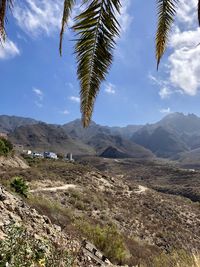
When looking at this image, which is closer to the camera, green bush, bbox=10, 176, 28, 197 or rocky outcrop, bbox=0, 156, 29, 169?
green bush, bbox=10, 176, 28, 197

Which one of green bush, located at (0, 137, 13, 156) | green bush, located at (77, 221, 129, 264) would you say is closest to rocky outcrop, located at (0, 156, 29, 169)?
green bush, located at (0, 137, 13, 156)

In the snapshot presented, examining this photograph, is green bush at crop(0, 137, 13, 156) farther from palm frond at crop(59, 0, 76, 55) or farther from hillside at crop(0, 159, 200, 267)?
palm frond at crop(59, 0, 76, 55)

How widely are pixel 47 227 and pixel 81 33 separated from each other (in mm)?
5518

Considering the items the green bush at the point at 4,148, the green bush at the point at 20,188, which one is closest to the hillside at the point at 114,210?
the green bush at the point at 20,188

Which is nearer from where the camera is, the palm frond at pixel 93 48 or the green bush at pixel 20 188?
the palm frond at pixel 93 48

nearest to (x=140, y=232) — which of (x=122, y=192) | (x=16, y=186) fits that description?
(x=16, y=186)

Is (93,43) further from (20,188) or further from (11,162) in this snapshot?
(11,162)

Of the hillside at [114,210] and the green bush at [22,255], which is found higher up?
the green bush at [22,255]

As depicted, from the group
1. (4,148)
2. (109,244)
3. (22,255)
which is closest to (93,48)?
(22,255)

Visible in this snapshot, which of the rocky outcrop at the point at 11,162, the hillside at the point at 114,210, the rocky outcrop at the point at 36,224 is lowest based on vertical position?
the hillside at the point at 114,210

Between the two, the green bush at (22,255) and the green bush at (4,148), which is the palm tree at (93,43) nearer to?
the green bush at (22,255)

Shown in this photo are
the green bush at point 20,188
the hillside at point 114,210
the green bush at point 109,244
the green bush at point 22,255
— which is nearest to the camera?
the green bush at point 22,255

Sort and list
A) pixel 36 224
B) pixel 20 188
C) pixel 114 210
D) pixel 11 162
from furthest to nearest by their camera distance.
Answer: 1. pixel 11 162
2. pixel 114 210
3. pixel 20 188
4. pixel 36 224

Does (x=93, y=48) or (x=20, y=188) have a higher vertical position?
(x=93, y=48)
